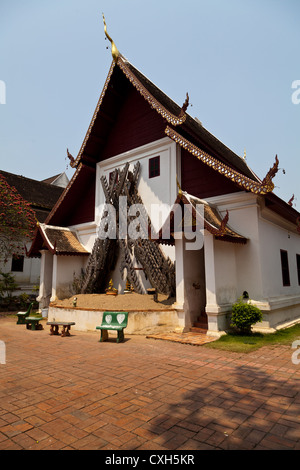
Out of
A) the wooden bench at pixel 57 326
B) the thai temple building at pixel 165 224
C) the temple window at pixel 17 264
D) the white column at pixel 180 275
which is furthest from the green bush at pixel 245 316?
the temple window at pixel 17 264

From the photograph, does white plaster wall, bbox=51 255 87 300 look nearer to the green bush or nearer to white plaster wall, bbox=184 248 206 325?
white plaster wall, bbox=184 248 206 325

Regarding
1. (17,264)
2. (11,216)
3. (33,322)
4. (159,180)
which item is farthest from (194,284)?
(17,264)

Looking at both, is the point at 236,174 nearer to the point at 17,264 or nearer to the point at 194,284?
the point at 194,284

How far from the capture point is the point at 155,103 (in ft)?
36.9

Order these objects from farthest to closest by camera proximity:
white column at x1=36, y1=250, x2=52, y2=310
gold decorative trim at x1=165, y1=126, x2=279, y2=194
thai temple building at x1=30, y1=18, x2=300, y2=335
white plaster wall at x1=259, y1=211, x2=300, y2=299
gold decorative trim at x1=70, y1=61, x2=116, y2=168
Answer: white column at x1=36, y1=250, x2=52, y2=310 → gold decorative trim at x1=70, y1=61, x2=116, y2=168 → white plaster wall at x1=259, y1=211, x2=300, y2=299 → thai temple building at x1=30, y1=18, x2=300, y2=335 → gold decorative trim at x1=165, y1=126, x2=279, y2=194

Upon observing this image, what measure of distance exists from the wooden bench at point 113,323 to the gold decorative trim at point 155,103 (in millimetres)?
6772

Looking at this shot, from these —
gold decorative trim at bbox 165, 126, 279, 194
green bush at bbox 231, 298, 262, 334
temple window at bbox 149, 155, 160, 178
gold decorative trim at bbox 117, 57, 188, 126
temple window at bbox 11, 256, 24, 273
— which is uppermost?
gold decorative trim at bbox 117, 57, 188, 126

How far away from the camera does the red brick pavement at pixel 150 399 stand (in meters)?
2.99

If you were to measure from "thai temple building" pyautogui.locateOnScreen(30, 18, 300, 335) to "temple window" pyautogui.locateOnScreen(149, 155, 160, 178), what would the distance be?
4 cm

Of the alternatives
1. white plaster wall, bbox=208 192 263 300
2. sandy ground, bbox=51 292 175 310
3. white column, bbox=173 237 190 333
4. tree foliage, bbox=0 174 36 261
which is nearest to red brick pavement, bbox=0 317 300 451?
white column, bbox=173 237 190 333

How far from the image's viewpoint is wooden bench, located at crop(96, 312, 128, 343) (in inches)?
309

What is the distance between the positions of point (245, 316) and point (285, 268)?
398 cm
